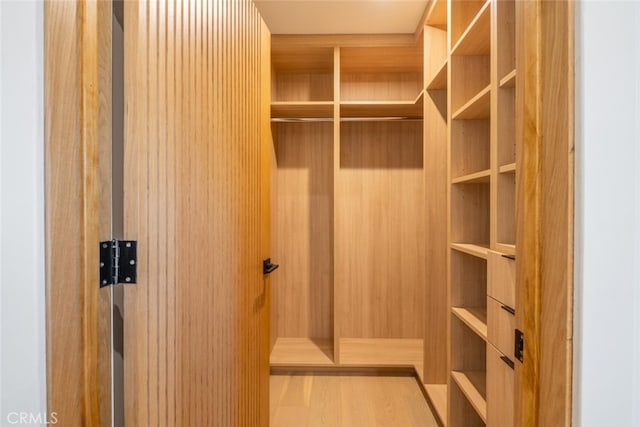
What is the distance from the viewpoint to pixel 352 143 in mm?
3254

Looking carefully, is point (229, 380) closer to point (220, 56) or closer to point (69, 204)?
point (69, 204)

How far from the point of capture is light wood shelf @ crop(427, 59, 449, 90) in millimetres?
2211

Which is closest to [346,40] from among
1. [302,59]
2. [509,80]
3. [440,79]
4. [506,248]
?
[302,59]

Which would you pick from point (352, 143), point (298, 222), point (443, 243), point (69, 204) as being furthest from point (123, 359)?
point (352, 143)

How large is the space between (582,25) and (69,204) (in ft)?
3.45

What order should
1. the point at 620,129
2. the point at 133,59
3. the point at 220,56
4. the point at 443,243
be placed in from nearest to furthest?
the point at 620,129 → the point at 133,59 → the point at 220,56 → the point at 443,243

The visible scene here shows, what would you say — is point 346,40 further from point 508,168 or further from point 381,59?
point 508,168

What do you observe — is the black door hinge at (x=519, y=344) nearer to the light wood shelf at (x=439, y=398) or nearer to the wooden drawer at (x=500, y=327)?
the wooden drawer at (x=500, y=327)

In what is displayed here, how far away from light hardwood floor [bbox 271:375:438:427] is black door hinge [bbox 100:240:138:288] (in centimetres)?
169

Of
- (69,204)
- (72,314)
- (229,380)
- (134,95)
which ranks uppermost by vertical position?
(134,95)

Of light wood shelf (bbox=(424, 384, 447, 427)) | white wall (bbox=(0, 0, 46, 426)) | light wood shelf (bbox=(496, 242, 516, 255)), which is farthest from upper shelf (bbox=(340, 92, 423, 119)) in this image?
→ white wall (bbox=(0, 0, 46, 426))

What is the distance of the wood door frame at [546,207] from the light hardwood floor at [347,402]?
1571 mm

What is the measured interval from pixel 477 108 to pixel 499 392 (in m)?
1.22

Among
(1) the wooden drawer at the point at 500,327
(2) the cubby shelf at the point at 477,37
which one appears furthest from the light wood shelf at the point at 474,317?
(2) the cubby shelf at the point at 477,37
